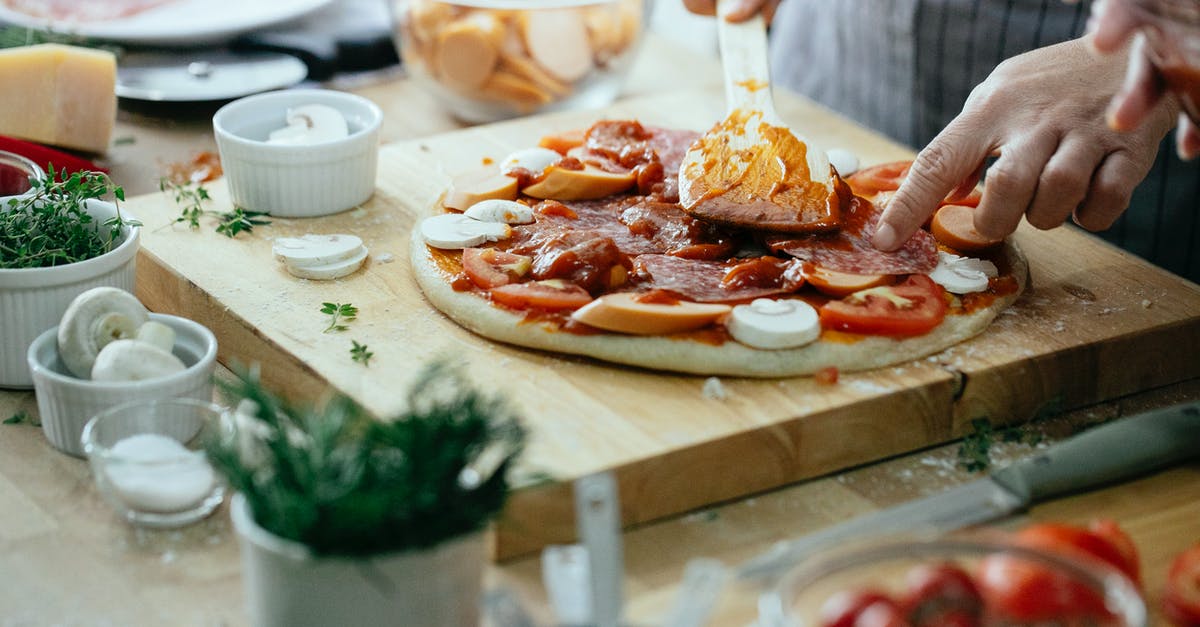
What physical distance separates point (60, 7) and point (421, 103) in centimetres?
97

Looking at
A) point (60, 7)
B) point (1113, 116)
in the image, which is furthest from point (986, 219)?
point (60, 7)

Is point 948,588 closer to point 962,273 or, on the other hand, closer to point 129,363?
point 962,273

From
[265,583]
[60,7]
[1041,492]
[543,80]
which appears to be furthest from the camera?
[60,7]

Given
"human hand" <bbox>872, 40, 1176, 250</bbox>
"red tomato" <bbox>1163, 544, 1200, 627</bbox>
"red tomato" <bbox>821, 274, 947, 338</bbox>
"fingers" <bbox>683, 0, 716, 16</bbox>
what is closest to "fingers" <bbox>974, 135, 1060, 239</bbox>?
"human hand" <bbox>872, 40, 1176, 250</bbox>

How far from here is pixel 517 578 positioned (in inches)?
67.8

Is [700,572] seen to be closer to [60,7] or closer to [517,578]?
[517,578]

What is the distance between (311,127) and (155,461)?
46.0 inches

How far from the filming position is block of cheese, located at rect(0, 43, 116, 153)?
2.83 meters

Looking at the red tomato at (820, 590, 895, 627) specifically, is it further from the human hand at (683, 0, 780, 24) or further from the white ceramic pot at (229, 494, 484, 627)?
Answer: the human hand at (683, 0, 780, 24)

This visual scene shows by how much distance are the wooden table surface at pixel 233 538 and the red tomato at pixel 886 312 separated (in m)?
0.20

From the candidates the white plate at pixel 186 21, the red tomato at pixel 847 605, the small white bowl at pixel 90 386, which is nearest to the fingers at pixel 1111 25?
the red tomato at pixel 847 605

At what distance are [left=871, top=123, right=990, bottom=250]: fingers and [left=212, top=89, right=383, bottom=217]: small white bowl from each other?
1034 mm

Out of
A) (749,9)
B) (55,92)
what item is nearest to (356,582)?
(749,9)

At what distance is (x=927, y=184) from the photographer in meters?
2.25
